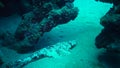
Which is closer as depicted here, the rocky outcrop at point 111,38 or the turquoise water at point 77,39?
the rocky outcrop at point 111,38

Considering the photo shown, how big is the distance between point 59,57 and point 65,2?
6.04 feet

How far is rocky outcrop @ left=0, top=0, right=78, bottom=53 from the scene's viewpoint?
4844 millimetres

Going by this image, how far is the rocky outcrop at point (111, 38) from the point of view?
3525mm

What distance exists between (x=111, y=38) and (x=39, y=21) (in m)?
2.29

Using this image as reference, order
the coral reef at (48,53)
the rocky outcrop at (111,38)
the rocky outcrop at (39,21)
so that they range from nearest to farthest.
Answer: the rocky outcrop at (111,38), the coral reef at (48,53), the rocky outcrop at (39,21)

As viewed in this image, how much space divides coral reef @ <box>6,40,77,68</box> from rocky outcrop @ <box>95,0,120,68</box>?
0.89 meters

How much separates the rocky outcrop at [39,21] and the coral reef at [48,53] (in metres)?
0.53

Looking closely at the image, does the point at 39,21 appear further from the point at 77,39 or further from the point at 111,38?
the point at 111,38

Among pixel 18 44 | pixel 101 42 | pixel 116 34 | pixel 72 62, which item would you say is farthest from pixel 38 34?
pixel 116 34

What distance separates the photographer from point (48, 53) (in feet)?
14.7

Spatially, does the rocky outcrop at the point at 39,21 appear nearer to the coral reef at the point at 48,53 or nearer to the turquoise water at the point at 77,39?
the turquoise water at the point at 77,39

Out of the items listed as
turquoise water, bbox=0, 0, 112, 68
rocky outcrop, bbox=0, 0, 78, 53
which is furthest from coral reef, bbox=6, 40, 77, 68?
rocky outcrop, bbox=0, 0, 78, 53

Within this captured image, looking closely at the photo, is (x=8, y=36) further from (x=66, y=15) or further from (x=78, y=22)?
(x=78, y=22)

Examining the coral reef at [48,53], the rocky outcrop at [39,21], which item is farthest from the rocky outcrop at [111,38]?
the rocky outcrop at [39,21]
